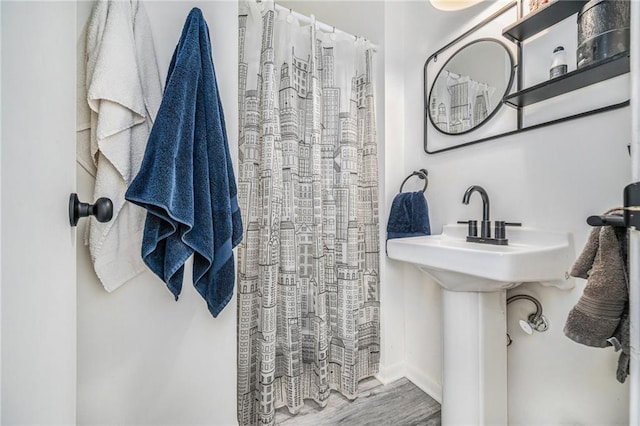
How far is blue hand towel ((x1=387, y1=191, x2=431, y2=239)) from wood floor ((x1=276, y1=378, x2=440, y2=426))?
86 centimetres

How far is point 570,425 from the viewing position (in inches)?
37.1

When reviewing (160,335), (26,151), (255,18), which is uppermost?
(255,18)

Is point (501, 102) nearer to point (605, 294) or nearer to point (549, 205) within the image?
point (549, 205)

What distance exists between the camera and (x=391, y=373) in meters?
1.58

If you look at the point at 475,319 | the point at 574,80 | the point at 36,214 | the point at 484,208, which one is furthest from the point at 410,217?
the point at 36,214

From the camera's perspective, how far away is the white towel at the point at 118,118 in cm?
69

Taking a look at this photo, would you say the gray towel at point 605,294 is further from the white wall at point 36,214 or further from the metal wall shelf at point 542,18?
the white wall at point 36,214

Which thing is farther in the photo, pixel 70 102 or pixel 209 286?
pixel 209 286

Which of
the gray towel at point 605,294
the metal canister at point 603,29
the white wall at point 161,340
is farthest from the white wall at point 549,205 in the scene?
the white wall at point 161,340

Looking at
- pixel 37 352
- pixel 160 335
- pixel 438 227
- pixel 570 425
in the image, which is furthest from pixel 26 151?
pixel 570 425

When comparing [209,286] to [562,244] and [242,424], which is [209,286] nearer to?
[242,424]

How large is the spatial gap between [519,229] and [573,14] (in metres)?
Result: 0.79

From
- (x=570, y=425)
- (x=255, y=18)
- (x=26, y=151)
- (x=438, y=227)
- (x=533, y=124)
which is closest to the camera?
(x=26, y=151)

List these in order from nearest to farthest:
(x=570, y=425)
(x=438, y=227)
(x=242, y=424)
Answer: (x=570, y=425), (x=242, y=424), (x=438, y=227)
